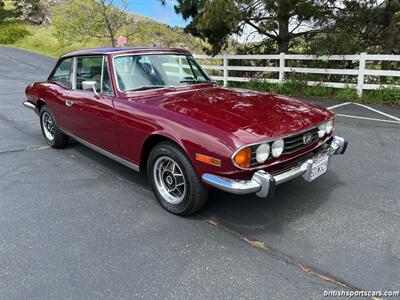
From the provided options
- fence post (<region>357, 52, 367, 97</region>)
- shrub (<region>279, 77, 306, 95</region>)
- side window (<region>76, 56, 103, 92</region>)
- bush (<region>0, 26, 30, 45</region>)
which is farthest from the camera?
bush (<region>0, 26, 30, 45</region>)

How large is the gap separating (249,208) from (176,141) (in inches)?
41.7

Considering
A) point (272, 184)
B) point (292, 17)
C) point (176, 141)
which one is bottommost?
point (272, 184)

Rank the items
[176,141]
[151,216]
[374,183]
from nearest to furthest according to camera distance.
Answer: [176,141], [151,216], [374,183]

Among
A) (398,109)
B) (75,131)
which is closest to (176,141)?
(75,131)

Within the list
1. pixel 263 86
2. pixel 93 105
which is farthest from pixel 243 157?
pixel 263 86

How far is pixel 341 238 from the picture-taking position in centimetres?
311

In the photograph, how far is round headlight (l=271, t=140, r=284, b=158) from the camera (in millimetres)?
3113

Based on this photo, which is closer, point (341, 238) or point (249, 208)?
point (341, 238)

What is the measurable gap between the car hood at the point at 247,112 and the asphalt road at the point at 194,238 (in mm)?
881

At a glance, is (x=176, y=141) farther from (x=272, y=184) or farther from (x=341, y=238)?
(x=341, y=238)

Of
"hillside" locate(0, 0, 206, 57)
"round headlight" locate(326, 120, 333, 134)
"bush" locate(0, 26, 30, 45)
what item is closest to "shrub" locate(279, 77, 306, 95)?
"round headlight" locate(326, 120, 333, 134)

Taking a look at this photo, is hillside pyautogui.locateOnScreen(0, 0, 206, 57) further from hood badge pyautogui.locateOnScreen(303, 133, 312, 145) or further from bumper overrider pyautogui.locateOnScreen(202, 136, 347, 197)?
bumper overrider pyautogui.locateOnScreen(202, 136, 347, 197)

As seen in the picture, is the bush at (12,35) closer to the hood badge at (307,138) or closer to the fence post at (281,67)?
the fence post at (281,67)

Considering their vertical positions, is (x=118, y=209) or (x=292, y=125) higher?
(x=292, y=125)
